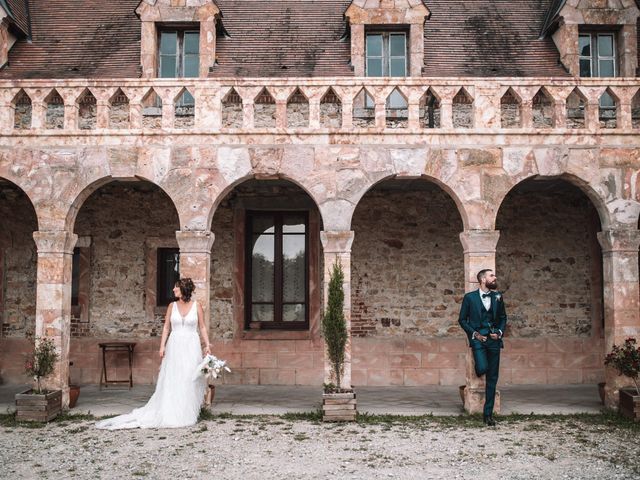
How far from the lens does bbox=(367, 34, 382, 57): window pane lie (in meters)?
10.7

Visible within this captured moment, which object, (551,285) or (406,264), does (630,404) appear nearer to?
(551,285)

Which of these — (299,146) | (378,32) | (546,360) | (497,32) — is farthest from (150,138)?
(546,360)

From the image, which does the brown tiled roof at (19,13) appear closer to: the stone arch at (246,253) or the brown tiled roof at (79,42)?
the brown tiled roof at (79,42)

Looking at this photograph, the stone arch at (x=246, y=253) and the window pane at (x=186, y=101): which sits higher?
the window pane at (x=186, y=101)

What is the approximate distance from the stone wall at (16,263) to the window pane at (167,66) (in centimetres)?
323

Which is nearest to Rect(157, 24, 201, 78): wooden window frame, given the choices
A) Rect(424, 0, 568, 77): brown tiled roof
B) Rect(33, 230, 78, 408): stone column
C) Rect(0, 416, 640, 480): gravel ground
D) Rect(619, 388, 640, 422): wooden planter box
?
Rect(33, 230, 78, 408): stone column

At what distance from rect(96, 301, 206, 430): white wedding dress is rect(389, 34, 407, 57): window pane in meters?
5.57

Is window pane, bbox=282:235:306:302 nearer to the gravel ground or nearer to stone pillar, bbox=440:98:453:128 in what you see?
the gravel ground

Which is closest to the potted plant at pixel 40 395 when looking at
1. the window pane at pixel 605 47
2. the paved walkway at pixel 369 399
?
the paved walkway at pixel 369 399

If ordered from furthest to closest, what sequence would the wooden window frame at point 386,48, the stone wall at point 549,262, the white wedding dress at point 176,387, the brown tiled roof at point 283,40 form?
the stone wall at point 549,262
the wooden window frame at point 386,48
the brown tiled roof at point 283,40
the white wedding dress at point 176,387

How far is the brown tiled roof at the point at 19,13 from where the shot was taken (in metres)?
10.7

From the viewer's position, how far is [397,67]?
10648 mm

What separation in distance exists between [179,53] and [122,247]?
3431 millimetres

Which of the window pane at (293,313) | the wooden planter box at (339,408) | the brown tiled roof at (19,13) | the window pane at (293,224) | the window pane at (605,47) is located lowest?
the wooden planter box at (339,408)
